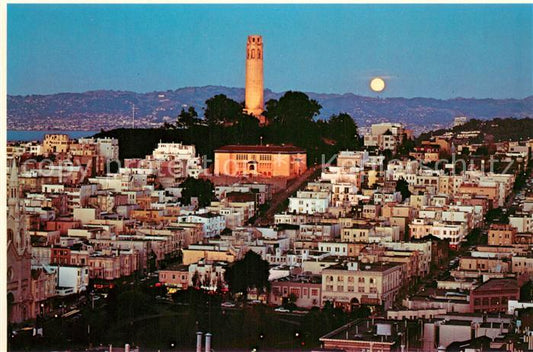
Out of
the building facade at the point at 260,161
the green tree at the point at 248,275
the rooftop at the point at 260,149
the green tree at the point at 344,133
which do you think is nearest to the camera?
the green tree at the point at 248,275

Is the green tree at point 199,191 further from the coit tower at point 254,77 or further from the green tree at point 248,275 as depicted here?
the green tree at point 248,275

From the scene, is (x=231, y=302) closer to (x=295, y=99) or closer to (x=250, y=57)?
(x=250, y=57)

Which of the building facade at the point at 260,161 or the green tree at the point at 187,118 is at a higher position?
the green tree at the point at 187,118

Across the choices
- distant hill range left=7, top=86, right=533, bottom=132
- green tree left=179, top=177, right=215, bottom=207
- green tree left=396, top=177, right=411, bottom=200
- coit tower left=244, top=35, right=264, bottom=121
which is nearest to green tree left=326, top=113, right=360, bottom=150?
distant hill range left=7, top=86, right=533, bottom=132

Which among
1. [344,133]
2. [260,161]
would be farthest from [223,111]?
[344,133]

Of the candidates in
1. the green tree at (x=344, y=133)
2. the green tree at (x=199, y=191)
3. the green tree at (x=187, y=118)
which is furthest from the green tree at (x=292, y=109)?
the green tree at (x=199, y=191)

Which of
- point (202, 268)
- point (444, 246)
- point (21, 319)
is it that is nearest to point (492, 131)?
point (444, 246)

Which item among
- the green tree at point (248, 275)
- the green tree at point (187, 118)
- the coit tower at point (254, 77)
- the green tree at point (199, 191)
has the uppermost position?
the coit tower at point (254, 77)
